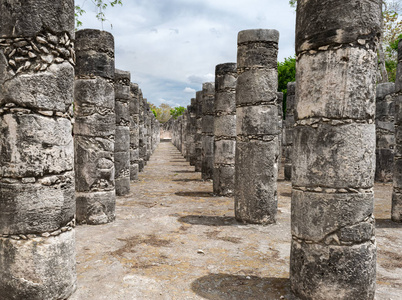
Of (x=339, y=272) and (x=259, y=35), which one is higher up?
(x=259, y=35)

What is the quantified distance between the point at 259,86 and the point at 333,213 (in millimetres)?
3905

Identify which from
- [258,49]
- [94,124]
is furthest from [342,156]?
[94,124]

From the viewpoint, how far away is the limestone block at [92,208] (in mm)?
7113

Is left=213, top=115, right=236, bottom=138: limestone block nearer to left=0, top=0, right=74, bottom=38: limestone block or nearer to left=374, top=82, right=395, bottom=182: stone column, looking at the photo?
left=374, top=82, right=395, bottom=182: stone column

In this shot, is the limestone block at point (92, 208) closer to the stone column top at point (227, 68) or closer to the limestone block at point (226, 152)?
the limestone block at point (226, 152)

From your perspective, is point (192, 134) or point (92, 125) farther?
point (192, 134)

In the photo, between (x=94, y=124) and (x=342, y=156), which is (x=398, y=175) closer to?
(x=342, y=156)

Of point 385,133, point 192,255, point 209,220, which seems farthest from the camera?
point 385,133

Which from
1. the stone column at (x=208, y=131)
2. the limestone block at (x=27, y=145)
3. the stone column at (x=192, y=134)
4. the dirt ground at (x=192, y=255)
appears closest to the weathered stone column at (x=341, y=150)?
the dirt ground at (x=192, y=255)

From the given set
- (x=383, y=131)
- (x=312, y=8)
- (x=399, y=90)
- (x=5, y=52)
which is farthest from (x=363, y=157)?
(x=383, y=131)

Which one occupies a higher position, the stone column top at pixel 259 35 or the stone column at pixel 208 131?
the stone column top at pixel 259 35

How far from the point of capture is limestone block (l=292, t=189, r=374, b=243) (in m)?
3.69

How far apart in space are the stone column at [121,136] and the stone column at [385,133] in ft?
31.4

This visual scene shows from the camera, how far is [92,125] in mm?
7141
